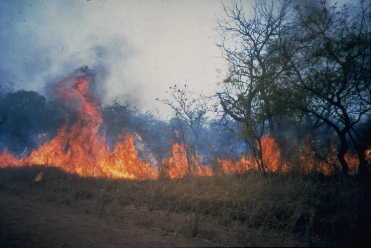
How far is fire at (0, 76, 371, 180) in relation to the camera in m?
18.4

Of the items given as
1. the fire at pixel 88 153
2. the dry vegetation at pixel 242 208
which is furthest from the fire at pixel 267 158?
the fire at pixel 88 153

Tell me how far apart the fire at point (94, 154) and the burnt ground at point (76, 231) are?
968 centimetres

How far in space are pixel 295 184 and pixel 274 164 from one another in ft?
19.6

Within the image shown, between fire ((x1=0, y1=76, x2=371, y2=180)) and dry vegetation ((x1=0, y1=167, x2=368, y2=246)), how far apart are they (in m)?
5.49

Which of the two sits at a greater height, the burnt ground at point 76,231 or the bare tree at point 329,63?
the bare tree at point 329,63

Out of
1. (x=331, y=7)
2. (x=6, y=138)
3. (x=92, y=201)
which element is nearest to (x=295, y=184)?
(x=331, y=7)

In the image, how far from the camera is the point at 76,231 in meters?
6.34

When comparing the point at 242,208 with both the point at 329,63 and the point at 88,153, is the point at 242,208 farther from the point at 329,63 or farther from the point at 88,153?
the point at 88,153

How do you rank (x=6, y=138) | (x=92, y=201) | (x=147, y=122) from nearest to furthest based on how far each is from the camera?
(x=92, y=201) → (x=6, y=138) → (x=147, y=122)

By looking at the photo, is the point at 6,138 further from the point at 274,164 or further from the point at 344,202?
the point at 344,202

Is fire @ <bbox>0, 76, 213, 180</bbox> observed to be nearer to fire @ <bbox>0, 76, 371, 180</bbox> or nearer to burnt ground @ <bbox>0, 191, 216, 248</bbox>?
fire @ <bbox>0, 76, 371, 180</bbox>

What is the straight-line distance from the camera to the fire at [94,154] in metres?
18.4

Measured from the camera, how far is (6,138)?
3316 cm

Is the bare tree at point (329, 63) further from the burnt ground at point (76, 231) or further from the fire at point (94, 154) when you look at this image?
the burnt ground at point (76, 231)
